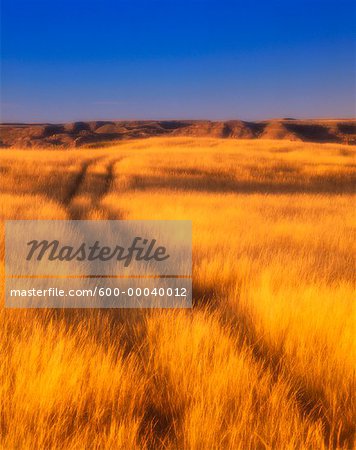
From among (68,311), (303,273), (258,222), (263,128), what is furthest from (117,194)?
(263,128)

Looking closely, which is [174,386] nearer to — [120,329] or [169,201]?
[120,329]

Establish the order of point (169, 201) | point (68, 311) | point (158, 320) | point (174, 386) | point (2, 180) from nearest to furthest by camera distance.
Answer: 1. point (174, 386)
2. point (158, 320)
3. point (68, 311)
4. point (169, 201)
5. point (2, 180)

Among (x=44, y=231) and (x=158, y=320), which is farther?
(x=44, y=231)

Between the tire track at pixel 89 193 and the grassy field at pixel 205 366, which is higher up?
the grassy field at pixel 205 366

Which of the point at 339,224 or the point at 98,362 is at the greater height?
the point at 98,362

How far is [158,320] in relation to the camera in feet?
11.2

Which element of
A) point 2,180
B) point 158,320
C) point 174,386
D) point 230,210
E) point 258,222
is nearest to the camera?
point 174,386

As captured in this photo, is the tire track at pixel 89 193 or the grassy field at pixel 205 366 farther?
the tire track at pixel 89 193

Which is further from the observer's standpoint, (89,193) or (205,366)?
(89,193)

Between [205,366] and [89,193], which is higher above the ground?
[205,366]

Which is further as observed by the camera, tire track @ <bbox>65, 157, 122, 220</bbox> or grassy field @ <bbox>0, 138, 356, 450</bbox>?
tire track @ <bbox>65, 157, 122, 220</bbox>

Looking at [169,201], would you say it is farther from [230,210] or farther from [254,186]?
[254,186]

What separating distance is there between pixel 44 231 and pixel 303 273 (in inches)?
141

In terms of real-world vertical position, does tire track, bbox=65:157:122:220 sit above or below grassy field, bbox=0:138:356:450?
below
